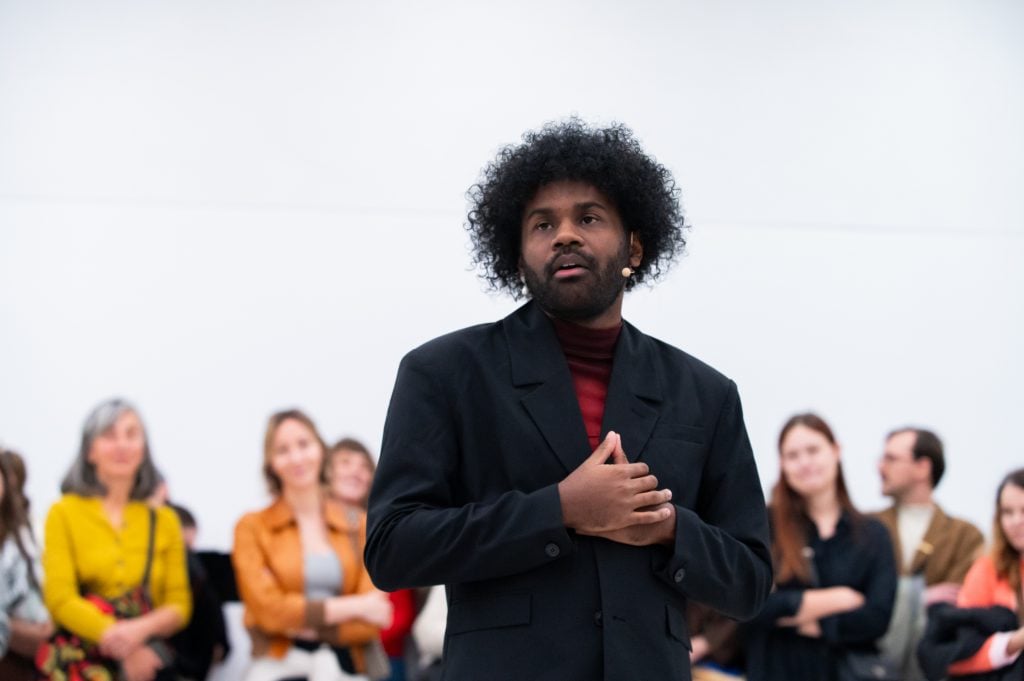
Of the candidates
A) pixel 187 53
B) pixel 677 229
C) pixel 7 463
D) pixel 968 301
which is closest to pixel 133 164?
pixel 187 53

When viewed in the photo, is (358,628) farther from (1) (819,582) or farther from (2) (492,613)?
(2) (492,613)

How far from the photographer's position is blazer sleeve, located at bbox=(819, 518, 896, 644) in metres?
5.07

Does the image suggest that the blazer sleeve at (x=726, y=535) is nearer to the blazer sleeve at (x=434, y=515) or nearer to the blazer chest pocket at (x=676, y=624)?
the blazer chest pocket at (x=676, y=624)

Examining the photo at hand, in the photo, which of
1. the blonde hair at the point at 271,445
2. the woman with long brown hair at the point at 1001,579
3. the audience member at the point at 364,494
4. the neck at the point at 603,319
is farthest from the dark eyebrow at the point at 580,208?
the blonde hair at the point at 271,445

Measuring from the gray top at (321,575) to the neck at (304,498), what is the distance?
0.20 metres

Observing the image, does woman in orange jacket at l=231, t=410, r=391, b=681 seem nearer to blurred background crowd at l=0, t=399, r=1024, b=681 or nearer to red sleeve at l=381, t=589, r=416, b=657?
blurred background crowd at l=0, t=399, r=1024, b=681

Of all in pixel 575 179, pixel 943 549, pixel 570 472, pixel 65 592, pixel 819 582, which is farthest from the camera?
pixel 943 549

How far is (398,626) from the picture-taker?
543cm

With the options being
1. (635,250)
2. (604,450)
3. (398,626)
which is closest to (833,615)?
(398,626)

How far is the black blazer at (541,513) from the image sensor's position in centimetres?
196

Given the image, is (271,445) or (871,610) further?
(271,445)

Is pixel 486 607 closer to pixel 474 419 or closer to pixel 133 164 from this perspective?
pixel 474 419

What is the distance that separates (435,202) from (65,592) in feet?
8.83

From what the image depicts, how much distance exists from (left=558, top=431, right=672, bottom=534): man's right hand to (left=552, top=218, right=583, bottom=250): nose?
36 centimetres
